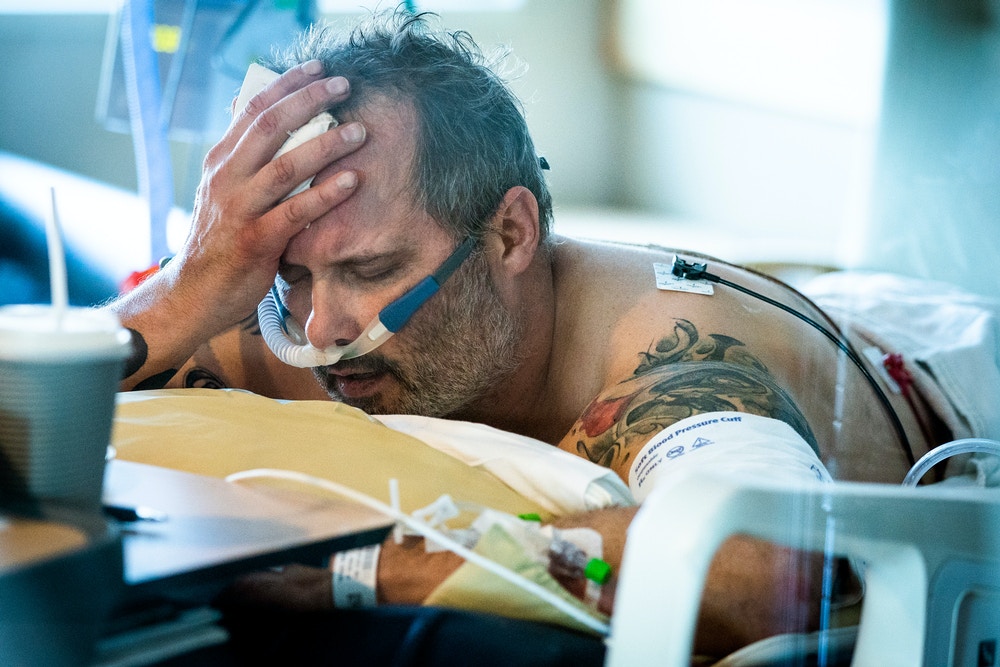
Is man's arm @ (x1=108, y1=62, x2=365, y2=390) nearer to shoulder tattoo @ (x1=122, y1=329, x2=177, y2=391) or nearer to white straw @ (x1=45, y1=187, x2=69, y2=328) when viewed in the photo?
shoulder tattoo @ (x1=122, y1=329, x2=177, y2=391)

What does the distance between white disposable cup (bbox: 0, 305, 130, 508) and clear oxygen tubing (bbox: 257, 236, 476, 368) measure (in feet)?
2.72

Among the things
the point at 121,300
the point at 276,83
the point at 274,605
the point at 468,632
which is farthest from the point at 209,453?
the point at 121,300

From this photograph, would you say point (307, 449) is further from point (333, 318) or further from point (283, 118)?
point (283, 118)

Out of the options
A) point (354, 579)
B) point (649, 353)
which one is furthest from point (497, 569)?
point (649, 353)

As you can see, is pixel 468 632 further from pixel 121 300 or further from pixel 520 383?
pixel 121 300

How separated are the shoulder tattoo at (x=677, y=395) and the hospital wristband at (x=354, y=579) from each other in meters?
0.42

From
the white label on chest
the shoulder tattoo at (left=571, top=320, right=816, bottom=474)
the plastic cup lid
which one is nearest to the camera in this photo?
the plastic cup lid

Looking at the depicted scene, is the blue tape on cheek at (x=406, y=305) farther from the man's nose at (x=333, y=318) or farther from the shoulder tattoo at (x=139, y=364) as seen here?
the shoulder tattoo at (x=139, y=364)

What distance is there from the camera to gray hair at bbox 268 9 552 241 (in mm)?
1533

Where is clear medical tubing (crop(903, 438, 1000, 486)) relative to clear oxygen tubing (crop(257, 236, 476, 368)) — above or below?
below

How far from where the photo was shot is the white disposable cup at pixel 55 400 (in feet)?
1.85

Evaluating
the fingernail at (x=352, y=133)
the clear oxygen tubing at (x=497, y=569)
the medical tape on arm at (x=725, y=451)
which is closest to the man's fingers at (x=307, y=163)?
the fingernail at (x=352, y=133)

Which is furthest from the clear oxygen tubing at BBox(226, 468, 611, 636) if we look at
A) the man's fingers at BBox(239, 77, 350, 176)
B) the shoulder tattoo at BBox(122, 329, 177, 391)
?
the shoulder tattoo at BBox(122, 329, 177, 391)

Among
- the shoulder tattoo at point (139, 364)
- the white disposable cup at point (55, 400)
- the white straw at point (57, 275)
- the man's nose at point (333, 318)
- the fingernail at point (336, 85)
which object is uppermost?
the fingernail at point (336, 85)
